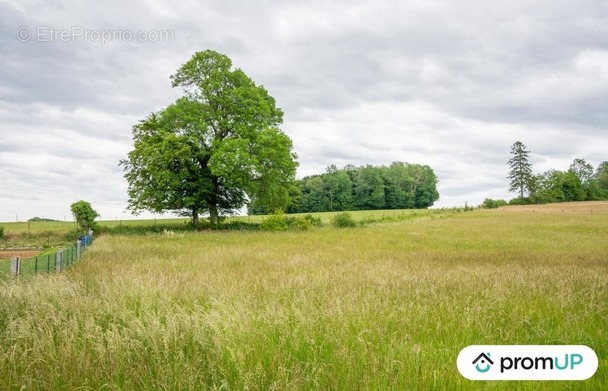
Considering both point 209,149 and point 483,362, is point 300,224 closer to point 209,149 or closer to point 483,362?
point 209,149

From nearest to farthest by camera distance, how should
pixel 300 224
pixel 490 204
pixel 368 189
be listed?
pixel 300 224 → pixel 490 204 → pixel 368 189

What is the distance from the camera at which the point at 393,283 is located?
9289 millimetres

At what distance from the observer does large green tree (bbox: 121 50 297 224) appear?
114 ft

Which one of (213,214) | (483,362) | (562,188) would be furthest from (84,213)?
(562,188)

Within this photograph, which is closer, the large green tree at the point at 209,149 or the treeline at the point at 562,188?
the large green tree at the point at 209,149

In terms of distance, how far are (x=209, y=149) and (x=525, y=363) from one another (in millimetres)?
35506

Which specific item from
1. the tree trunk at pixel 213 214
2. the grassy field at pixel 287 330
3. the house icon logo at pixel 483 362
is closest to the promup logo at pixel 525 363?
the house icon logo at pixel 483 362

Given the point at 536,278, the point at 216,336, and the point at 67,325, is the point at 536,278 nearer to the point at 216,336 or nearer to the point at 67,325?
the point at 216,336

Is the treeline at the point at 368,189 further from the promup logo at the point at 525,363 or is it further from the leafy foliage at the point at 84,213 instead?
the promup logo at the point at 525,363

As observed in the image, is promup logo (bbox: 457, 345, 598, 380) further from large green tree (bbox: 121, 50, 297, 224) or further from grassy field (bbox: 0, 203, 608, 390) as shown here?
large green tree (bbox: 121, 50, 297, 224)

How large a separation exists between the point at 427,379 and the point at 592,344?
9.48ft

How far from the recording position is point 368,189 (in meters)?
106

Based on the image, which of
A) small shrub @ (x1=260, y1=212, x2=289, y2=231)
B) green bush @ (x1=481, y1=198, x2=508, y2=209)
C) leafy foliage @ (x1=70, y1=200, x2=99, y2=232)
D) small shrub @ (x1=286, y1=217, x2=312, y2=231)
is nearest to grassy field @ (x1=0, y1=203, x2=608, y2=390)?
small shrub @ (x1=260, y1=212, x2=289, y2=231)

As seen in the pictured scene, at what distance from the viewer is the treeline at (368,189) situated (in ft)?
338
